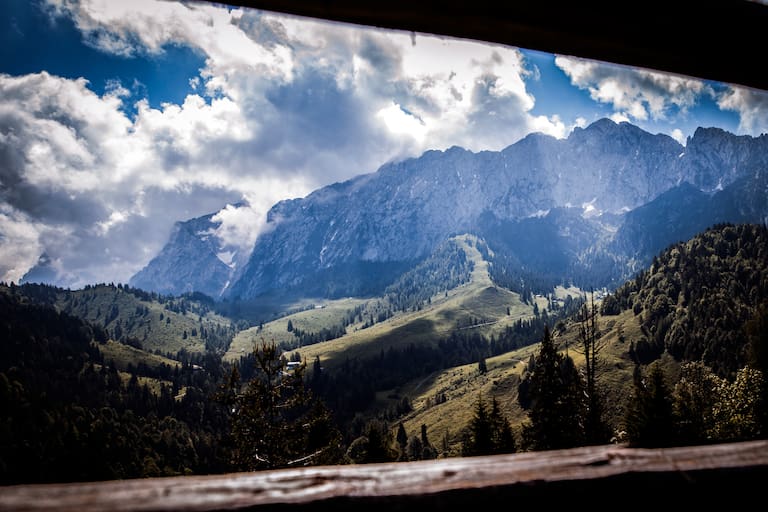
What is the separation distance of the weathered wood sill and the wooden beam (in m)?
2.14

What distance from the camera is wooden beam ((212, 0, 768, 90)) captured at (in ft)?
6.84

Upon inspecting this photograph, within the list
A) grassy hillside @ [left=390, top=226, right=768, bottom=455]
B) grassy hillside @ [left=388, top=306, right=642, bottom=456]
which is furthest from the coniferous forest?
grassy hillside @ [left=388, top=306, right=642, bottom=456]

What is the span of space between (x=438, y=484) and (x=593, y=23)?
2349mm

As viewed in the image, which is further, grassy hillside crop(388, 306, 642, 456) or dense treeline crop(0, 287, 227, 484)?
grassy hillside crop(388, 306, 642, 456)

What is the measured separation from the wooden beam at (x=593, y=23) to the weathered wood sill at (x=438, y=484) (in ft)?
7.02

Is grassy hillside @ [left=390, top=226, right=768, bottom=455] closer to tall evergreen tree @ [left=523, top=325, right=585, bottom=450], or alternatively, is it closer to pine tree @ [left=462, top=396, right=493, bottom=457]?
pine tree @ [left=462, top=396, right=493, bottom=457]

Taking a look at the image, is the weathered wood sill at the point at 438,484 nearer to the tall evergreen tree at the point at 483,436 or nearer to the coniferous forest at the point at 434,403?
the coniferous forest at the point at 434,403

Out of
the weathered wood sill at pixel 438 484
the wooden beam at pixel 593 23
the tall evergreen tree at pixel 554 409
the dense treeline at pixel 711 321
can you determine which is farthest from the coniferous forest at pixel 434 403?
the wooden beam at pixel 593 23

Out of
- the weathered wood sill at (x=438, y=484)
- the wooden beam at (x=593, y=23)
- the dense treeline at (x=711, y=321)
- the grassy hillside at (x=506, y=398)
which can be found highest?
the wooden beam at (x=593, y=23)

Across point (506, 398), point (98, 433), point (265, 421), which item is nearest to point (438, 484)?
point (265, 421)

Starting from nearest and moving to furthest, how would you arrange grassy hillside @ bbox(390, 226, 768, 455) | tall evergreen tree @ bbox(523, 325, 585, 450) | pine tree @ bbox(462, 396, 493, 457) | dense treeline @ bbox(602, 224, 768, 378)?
1. tall evergreen tree @ bbox(523, 325, 585, 450)
2. pine tree @ bbox(462, 396, 493, 457)
3. dense treeline @ bbox(602, 224, 768, 378)
4. grassy hillside @ bbox(390, 226, 768, 455)

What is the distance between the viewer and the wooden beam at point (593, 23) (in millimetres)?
2086

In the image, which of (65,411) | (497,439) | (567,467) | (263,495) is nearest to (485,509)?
(567,467)

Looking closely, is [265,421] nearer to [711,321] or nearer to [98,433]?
[98,433]
